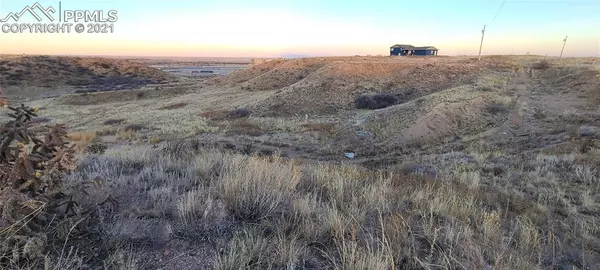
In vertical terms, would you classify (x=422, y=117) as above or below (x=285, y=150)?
above

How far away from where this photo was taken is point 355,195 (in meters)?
4.91

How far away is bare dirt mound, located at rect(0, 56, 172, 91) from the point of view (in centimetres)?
6744

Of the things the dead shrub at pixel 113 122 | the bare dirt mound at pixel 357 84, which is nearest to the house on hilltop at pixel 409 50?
the bare dirt mound at pixel 357 84

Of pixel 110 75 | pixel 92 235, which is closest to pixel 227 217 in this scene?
pixel 92 235

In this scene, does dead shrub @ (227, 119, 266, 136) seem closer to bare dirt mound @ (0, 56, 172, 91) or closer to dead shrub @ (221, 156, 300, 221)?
dead shrub @ (221, 156, 300, 221)

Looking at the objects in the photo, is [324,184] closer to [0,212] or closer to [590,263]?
[590,263]

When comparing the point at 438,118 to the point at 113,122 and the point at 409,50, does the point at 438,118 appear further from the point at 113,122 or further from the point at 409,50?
the point at 409,50

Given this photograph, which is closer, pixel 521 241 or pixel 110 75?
pixel 521 241

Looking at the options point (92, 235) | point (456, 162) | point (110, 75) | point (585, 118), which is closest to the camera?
point (92, 235)

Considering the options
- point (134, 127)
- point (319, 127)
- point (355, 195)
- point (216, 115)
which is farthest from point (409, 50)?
point (355, 195)

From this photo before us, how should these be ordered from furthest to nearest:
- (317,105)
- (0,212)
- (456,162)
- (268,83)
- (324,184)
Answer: (268,83) < (317,105) < (456,162) < (324,184) < (0,212)

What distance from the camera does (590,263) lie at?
13.3ft

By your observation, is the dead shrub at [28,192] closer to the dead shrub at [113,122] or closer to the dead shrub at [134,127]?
the dead shrub at [134,127]

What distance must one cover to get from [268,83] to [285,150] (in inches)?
1322
